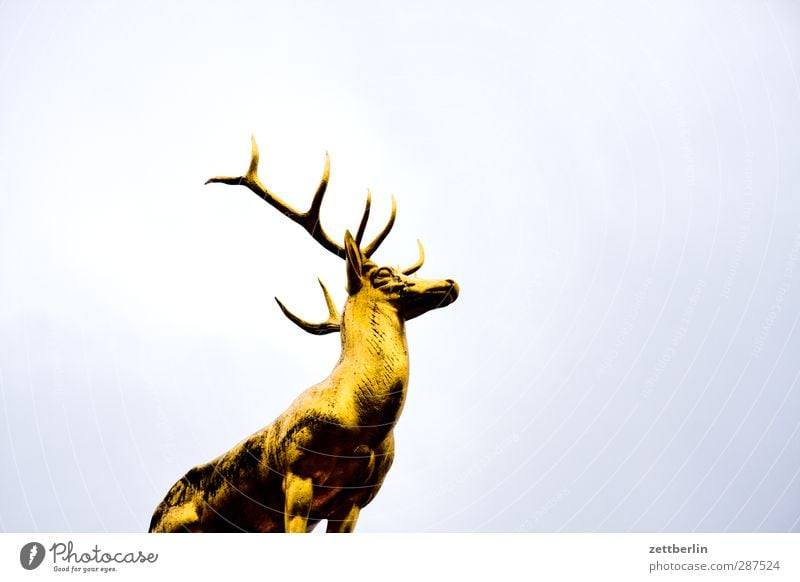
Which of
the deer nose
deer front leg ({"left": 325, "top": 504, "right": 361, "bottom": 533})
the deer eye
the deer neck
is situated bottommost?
deer front leg ({"left": 325, "top": 504, "right": 361, "bottom": 533})

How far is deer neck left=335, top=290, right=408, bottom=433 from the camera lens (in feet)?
27.9

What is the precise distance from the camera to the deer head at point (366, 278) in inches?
361

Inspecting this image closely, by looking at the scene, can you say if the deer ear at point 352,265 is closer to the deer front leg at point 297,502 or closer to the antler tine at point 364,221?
the antler tine at point 364,221

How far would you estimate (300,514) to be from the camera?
8.28 meters

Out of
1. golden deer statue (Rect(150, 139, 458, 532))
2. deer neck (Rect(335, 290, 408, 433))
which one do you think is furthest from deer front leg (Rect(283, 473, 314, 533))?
deer neck (Rect(335, 290, 408, 433))

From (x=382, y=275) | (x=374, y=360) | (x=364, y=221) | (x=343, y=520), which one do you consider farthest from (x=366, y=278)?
(x=343, y=520)

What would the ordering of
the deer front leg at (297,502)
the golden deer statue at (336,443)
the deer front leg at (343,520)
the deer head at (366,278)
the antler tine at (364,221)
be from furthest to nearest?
the antler tine at (364,221), the deer head at (366,278), the deer front leg at (343,520), the golden deer statue at (336,443), the deer front leg at (297,502)

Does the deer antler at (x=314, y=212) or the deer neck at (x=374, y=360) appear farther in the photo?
the deer antler at (x=314, y=212)

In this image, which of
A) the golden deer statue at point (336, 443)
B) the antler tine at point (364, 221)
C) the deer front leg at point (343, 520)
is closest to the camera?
the golden deer statue at point (336, 443)

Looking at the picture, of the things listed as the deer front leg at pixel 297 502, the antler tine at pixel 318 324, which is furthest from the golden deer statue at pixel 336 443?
the antler tine at pixel 318 324

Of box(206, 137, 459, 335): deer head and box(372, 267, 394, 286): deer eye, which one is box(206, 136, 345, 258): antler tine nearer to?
box(206, 137, 459, 335): deer head

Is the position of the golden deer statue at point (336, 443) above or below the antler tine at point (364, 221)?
below

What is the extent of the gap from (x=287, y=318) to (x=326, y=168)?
149 centimetres
